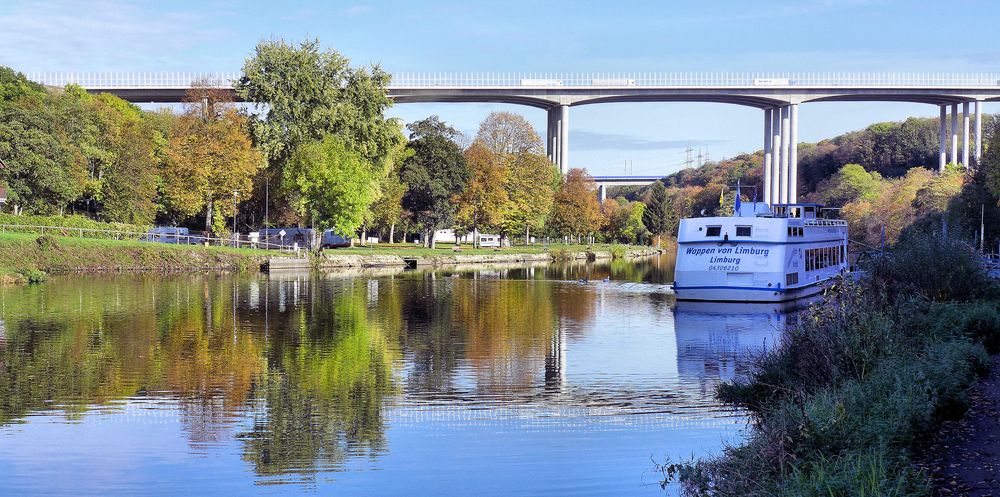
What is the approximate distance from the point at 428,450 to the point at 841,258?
4223 centimetres

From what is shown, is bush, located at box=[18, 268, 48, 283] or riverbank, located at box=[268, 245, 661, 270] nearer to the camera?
bush, located at box=[18, 268, 48, 283]

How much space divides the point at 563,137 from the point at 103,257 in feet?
204

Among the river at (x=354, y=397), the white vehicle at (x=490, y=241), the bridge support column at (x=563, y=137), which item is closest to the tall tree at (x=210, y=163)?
the river at (x=354, y=397)

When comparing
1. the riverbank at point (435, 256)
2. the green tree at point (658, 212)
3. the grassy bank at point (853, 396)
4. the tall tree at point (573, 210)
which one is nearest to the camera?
the grassy bank at point (853, 396)

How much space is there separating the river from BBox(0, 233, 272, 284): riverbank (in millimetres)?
15629

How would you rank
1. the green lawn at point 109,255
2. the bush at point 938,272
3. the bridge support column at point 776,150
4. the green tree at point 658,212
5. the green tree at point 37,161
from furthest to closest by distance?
the green tree at point 658,212 → the bridge support column at point 776,150 → the green tree at point 37,161 → the green lawn at point 109,255 → the bush at point 938,272

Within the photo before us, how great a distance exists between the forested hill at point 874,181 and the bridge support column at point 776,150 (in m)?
5.18

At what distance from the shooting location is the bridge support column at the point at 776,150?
4390 inches

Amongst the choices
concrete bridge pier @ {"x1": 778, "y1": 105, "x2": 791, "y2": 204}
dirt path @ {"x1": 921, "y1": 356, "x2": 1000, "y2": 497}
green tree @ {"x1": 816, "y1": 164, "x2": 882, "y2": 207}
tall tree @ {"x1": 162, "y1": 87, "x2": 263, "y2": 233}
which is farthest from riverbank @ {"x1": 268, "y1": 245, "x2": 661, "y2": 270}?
dirt path @ {"x1": 921, "y1": 356, "x2": 1000, "y2": 497}

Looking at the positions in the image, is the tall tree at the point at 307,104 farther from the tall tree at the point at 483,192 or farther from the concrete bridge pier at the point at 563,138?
the concrete bridge pier at the point at 563,138

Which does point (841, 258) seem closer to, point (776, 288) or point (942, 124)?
point (776, 288)

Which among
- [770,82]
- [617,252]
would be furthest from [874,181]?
[617,252]

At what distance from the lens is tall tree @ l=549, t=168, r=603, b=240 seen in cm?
10488

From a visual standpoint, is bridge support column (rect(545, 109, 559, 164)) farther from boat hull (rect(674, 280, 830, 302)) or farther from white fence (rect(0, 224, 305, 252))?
boat hull (rect(674, 280, 830, 302))
